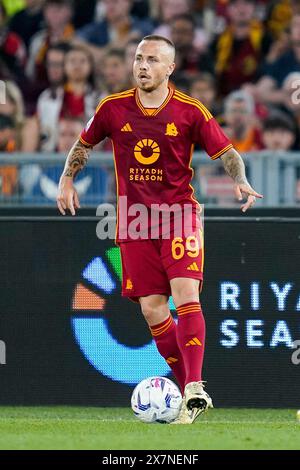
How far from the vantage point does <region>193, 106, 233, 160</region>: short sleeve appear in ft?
28.5

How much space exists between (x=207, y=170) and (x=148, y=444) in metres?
5.32

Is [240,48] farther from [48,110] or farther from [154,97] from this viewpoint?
[154,97]

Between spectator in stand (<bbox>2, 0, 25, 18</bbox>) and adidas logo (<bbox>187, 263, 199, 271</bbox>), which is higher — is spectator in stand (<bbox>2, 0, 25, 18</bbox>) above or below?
above

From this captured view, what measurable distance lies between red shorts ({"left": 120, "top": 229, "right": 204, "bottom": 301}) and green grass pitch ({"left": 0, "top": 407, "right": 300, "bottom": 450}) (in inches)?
33.4

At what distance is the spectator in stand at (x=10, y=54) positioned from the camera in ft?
53.3

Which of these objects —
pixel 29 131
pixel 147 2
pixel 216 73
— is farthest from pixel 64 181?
pixel 147 2

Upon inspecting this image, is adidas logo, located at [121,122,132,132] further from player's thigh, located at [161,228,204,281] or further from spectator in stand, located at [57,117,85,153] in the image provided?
spectator in stand, located at [57,117,85,153]

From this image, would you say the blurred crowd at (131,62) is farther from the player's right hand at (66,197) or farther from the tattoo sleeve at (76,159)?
the player's right hand at (66,197)

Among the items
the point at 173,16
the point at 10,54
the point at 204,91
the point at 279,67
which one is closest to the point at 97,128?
the point at 204,91

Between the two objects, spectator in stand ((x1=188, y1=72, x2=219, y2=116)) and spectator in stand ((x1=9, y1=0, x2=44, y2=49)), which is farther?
spectator in stand ((x1=9, y1=0, x2=44, y2=49))

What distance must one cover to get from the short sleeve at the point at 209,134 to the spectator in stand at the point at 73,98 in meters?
5.90

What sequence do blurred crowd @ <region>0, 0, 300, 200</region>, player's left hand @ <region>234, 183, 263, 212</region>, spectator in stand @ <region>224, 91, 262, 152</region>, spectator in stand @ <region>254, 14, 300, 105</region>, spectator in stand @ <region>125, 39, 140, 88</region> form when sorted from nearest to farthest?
player's left hand @ <region>234, 183, 263, 212</region>
spectator in stand @ <region>224, 91, 262, 152</region>
blurred crowd @ <region>0, 0, 300, 200</region>
spectator in stand @ <region>125, 39, 140, 88</region>
spectator in stand @ <region>254, 14, 300, 105</region>

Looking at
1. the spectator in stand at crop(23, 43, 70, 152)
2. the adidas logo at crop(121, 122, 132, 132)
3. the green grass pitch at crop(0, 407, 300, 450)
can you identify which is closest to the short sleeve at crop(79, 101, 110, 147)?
the adidas logo at crop(121, 122, 132, 132)

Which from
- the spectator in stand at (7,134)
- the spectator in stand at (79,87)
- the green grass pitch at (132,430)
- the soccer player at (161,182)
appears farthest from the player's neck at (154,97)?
the spectator in stand at (79,87)
